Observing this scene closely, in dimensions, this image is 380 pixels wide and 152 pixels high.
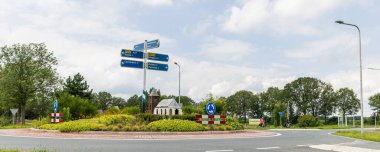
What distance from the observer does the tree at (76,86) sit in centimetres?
6425

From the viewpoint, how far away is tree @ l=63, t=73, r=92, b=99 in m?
64.2

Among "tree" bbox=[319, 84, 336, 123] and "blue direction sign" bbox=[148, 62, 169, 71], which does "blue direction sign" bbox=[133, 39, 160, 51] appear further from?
"tree" bbox=[319, 84, 336, 123]

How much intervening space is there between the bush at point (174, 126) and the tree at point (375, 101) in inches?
3000

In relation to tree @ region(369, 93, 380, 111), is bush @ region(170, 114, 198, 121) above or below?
below

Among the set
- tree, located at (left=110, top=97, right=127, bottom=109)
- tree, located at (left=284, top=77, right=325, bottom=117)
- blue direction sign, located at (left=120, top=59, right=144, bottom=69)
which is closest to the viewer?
blue direction sign, located at (left=120, top=59, right=144, bottom=69)

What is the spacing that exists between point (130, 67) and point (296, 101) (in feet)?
223

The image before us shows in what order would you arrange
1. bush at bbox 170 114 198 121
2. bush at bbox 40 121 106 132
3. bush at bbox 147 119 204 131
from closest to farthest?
bush at bbox 40 121 106 132, bush at bbox 147 119 204 131, bush at bbox 170 114 198 121

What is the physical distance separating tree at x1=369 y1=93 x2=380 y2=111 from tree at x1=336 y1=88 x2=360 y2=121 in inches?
177

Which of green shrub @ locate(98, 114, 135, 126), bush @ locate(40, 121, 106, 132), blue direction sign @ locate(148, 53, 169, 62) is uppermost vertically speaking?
blue direction sign @ locate(148, 53, 169, 62)

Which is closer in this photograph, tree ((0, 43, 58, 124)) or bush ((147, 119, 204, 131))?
bush ((147, 119, 204, 131))

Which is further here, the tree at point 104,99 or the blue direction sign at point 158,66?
the tree at point 104,99

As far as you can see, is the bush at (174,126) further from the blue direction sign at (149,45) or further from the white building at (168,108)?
the white building at (168,108)

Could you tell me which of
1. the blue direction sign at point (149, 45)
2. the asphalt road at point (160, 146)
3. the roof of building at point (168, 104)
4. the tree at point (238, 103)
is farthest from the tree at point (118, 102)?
the asphalt road at point (160, 146)

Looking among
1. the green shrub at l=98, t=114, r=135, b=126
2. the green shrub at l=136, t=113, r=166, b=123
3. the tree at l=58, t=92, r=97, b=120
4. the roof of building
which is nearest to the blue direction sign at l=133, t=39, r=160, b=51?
the green shrub at l=136, t=113, r=166, b=123
